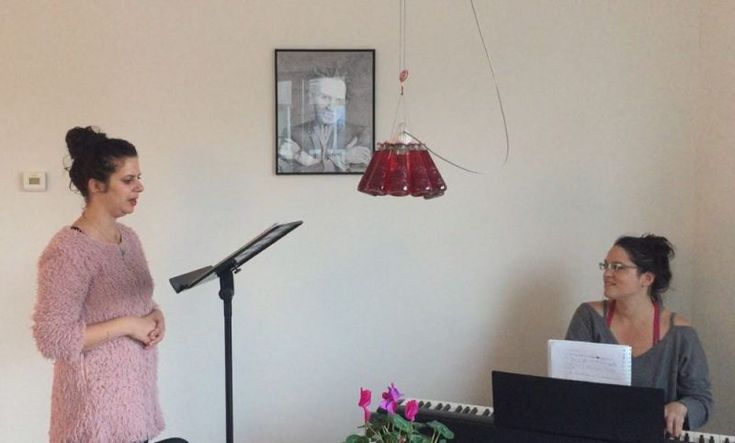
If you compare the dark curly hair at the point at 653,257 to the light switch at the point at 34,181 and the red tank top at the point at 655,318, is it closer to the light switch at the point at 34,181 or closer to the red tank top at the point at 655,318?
the red tank top at the point at 655,318

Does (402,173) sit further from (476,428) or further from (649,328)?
(649,328)

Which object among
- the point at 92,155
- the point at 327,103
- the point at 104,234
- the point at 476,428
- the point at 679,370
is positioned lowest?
the point at 476,428

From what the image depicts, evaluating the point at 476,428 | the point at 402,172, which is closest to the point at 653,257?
the point at 476,428

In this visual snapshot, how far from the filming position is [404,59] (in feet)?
8.75

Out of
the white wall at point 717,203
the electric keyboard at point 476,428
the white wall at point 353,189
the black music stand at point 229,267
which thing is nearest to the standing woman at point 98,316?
the black music stand at point 229,267

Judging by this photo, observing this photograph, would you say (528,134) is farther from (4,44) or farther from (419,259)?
(4,44)

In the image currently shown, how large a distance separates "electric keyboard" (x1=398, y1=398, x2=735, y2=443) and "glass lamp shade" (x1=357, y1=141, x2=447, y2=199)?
2.29ft

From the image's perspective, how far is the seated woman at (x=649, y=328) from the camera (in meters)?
2.22

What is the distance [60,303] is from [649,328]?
5.84ft

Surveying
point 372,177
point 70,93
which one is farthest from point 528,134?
point 70,93

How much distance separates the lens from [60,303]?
1831 millimetres

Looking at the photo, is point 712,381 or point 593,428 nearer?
point 593,428

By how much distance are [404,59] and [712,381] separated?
1.64 meters

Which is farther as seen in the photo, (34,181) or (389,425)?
(34,181)
